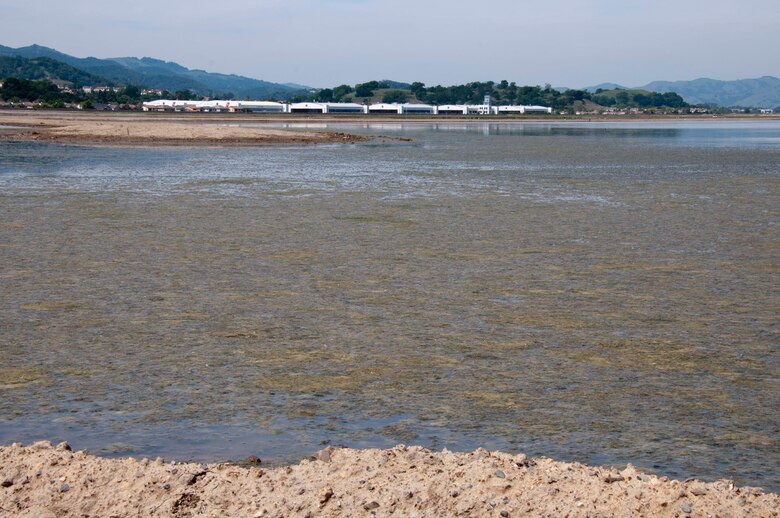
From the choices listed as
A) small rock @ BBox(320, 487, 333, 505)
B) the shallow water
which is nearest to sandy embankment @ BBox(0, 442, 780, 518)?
small rock @ BBox(320, 487, 333, 505)

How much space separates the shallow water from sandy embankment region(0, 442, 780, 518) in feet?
1.98

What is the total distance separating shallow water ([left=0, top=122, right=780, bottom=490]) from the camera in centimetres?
747

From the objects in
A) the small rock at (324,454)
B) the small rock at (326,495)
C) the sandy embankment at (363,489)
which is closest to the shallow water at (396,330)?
the small rock at (324,454)

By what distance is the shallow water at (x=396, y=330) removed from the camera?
24.5 ft

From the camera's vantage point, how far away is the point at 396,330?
1078cm

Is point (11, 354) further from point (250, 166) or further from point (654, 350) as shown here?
point (250, 166)

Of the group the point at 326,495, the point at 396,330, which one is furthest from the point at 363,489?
the point at 396,330

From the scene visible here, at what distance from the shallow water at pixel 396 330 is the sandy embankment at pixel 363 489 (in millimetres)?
602

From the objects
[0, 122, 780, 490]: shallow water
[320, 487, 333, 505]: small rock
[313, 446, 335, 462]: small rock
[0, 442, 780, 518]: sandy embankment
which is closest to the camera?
[0, 442, 780, 518]: sandy embankment

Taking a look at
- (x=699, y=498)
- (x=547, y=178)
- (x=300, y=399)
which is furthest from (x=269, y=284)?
(x=547, y=178)

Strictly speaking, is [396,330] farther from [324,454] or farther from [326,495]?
[326,495]

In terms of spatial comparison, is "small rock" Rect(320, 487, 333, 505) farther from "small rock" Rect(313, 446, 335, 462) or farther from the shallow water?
the shallow water

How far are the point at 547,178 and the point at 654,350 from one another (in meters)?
24.7

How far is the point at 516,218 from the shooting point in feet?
70.3
